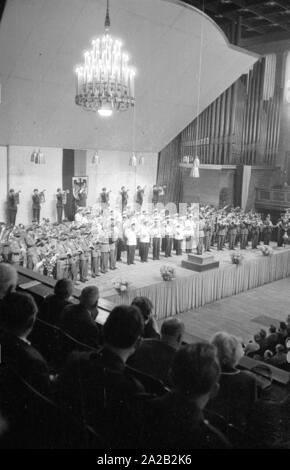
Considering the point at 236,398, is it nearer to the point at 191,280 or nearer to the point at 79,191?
the point at 191,280

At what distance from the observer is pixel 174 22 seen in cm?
1248

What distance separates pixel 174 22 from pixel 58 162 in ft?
22.0

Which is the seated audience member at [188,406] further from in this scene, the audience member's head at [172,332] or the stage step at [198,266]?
the stage step at [198,266]

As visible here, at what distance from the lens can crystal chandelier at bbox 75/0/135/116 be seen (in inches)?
290

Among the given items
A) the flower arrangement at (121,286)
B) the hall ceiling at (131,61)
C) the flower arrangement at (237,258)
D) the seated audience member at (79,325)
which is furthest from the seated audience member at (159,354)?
the flower arrangement at (237,258)

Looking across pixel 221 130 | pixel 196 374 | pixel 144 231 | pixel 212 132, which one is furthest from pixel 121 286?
pixel 212 132

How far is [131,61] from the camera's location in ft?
44.2

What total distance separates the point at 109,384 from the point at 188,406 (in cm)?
52

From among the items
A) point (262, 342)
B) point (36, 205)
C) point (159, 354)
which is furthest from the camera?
point (36, 205)

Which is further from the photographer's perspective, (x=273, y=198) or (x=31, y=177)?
(x=273, y=198)

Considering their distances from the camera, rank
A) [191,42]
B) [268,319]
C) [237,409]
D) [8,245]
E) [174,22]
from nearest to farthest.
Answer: [237,409]
[8,245]
[268,319]
[174,22]
[191,42]

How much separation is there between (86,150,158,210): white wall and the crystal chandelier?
402 inches
